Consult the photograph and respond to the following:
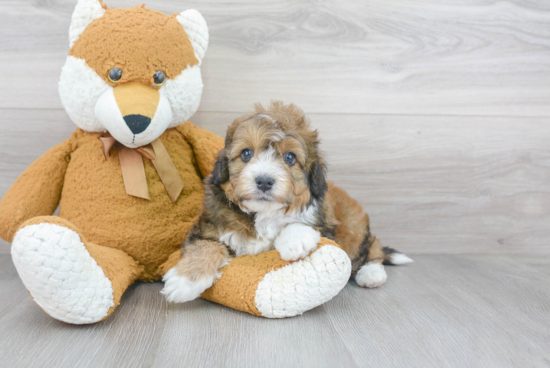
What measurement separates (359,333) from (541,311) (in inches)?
36.8

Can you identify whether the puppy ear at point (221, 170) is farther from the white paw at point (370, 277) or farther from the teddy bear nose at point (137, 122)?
the white paw at point (370, 277)

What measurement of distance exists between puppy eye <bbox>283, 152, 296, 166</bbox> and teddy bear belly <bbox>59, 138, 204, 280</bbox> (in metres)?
0.65

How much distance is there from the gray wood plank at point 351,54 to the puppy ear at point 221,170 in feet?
2.72

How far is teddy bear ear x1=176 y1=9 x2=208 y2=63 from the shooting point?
2031 millimetres

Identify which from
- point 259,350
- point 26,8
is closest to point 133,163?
point 259,350

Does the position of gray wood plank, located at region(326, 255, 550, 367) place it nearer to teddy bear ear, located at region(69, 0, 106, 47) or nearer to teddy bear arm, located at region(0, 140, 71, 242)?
teddy bear arm, located at region(0, 140, 71, 242)

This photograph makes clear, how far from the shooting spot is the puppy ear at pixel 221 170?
1.80 meters

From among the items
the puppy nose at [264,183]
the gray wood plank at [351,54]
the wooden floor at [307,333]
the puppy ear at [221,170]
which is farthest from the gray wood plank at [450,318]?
the gray wood plank at [351,54]

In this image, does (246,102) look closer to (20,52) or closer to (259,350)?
(20,52)

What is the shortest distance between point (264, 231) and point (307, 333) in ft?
1.53

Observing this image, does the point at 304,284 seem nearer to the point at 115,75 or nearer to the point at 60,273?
the point at 60,273

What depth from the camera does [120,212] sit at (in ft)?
6.42

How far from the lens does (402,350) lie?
1495 millimetres

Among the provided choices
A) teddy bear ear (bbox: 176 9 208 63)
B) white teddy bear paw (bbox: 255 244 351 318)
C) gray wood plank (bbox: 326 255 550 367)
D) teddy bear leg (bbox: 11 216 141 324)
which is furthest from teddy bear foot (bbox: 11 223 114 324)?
teddy bear ear (bbox: 176 9 208 63)
